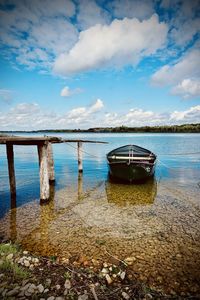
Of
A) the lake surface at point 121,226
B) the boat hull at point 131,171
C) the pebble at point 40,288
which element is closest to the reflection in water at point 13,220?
the lake surface at point 121,226

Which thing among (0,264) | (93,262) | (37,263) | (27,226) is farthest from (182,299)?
(27,226)

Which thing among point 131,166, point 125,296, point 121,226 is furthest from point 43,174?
point 125,296

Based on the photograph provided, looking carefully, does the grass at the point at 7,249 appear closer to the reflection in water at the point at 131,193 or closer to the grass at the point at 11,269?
the grass at the point at 11,269

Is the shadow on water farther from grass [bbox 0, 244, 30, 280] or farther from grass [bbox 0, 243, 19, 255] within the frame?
grass [bbox 0, 244, 30, 280]

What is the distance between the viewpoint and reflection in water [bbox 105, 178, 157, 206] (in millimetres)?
10672

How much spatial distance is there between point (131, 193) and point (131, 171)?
1724 millimetres

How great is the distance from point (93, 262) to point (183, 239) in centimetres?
307

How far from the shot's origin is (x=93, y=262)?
17.7 ft

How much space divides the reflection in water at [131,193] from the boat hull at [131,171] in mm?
606

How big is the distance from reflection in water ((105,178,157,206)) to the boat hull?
0.61 meters

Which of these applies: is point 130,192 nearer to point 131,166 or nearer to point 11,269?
point 131,166

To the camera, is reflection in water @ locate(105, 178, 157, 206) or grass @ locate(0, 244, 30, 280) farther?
reflection in water @ locate(105, 178, 157, 206)

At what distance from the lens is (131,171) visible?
13.4 m

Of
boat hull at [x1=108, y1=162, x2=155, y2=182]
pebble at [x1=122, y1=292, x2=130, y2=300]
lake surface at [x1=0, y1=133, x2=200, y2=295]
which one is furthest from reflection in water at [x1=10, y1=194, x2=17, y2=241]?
boat hull at [x1=108, y1=162, x2=155, y2=182]
